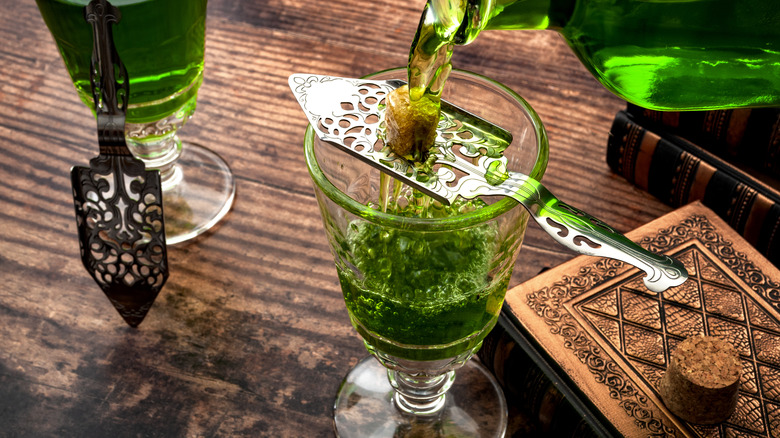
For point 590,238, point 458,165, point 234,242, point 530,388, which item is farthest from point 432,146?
point 234,242

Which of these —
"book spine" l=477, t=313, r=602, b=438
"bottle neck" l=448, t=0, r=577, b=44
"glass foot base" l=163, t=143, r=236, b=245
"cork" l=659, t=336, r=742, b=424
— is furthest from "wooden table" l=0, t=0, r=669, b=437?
"bottle neck" l=448, t=0, r=577, b=44

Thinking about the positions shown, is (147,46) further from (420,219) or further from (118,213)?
(420,219)

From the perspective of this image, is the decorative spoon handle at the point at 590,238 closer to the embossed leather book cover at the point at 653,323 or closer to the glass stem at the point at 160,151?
the embossed leather book cover at the point at 653,323

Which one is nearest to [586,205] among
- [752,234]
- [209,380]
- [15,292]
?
[752,234]

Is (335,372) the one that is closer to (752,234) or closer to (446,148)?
(446,148)

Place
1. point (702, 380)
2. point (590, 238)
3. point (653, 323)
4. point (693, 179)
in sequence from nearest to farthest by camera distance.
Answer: point (590, 238) < point (702, 380) < point (653, 323) < point (693, 179)
